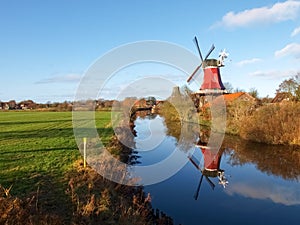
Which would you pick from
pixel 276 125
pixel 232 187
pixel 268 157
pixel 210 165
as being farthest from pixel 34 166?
pixel 276 125

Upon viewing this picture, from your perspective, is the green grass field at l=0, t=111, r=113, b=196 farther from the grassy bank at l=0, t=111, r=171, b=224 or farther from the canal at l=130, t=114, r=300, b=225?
the canal at l=130, t=114, r=300, b=225

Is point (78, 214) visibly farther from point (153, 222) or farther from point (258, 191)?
point (258, 191)

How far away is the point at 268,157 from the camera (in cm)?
1692

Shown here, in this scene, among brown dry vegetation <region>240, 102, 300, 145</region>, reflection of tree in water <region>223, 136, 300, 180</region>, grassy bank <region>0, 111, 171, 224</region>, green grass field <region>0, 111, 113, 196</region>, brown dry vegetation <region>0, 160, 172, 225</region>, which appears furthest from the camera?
brown dry vegetation <region>240, 102, 300, 145</region>

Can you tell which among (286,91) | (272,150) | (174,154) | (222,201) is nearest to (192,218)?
(222,201)

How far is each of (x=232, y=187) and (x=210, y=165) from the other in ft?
12.8

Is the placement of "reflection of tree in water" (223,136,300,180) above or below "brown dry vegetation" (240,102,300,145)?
below

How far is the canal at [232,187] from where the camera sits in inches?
339

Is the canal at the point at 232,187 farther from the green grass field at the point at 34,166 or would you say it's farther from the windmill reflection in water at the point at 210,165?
the green grass field at the point at 34,166

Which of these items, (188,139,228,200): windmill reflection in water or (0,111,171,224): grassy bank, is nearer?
(0,111,171,224): grassy bank

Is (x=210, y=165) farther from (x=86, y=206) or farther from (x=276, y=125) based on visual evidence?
(x=86, y=206)

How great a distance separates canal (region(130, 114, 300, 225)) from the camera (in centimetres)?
861

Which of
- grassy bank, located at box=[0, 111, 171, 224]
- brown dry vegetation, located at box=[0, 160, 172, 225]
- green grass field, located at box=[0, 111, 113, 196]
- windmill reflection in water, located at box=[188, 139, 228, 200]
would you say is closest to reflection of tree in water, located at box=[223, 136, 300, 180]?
windmill reflection in water, located at box=[188, 139, 228, 200]

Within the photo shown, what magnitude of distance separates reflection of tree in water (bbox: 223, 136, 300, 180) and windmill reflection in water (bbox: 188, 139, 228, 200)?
0.93 metres
